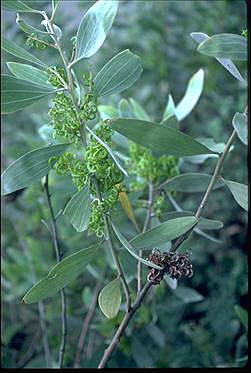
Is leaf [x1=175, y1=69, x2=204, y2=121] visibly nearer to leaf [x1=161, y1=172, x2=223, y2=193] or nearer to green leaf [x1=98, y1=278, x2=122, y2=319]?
leaf [x1=161, y1=172, x2=223, y2=193]

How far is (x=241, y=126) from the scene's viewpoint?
1.78 ft

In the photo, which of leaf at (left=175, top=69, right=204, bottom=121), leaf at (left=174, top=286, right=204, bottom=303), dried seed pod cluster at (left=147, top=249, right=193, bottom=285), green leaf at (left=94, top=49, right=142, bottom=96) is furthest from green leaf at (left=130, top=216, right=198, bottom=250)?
leaf at (left=174, top=286, right=204, bottom=303)

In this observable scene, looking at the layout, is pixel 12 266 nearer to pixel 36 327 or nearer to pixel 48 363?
pixel 36 327

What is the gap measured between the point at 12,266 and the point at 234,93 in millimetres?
611

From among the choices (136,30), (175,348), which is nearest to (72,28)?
(136,30)

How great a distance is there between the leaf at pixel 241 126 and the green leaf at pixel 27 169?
15 cm

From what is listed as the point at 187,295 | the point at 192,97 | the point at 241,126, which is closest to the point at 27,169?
the point at 241,126

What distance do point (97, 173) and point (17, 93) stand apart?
10 centimetres

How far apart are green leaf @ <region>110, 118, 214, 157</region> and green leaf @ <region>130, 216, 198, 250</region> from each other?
2.5 inches

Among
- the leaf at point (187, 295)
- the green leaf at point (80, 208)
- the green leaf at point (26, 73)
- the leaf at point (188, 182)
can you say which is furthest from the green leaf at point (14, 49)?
the leaf at point (187, 295)

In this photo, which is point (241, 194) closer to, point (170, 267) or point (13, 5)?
point (170, 267)

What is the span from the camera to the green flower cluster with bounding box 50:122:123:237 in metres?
0.53

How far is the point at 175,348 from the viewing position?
0.96m

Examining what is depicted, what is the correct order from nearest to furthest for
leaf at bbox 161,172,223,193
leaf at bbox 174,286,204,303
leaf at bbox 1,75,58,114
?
leaf at bbox 1,75,58,114, leaf at bbox 161,172,223,193, leaf at bbox 174,286,204,303
